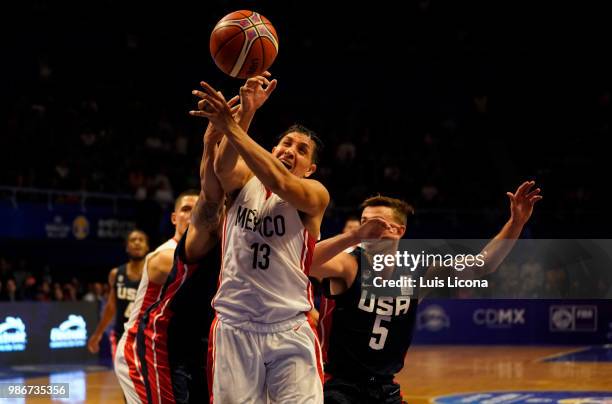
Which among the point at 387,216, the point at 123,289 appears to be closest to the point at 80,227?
the point at 123,289

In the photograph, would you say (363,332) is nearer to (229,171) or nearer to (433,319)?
(229,171)

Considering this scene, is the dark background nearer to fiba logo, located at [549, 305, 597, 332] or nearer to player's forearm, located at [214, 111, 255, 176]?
fiba logo, located at [549, 305, 597, 332]

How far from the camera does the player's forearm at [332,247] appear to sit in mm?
4977

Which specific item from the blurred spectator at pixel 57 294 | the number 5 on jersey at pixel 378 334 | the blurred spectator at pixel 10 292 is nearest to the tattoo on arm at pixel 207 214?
the number 5 on jersey at pixel 378 334

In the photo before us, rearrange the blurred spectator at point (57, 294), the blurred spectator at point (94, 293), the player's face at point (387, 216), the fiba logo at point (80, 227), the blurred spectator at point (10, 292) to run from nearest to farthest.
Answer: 1. the player's face at point (387, 216)
2. the blurred spectator at point (10, 292)
3. the blurred spectator at point (57, 294)
4. the blurred spectator at point (94, 293)
5. the fiba logo at point (80, 227)

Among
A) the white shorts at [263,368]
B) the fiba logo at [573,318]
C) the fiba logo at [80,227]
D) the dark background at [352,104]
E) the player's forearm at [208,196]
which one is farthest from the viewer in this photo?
the dark background at [352,104]

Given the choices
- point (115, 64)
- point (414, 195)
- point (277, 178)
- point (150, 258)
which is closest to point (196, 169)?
point (115, 64)

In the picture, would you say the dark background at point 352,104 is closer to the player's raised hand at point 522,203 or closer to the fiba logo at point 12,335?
the fiba logo at point 12,335

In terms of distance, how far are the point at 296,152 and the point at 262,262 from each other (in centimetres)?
67

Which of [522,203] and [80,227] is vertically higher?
[80,227]

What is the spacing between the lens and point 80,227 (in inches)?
706

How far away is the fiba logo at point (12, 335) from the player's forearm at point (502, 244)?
973cm

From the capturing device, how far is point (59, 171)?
60.1 feet

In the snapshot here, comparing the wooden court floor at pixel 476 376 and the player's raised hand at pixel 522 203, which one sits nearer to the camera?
the player's raised hand at pixel 522 203
